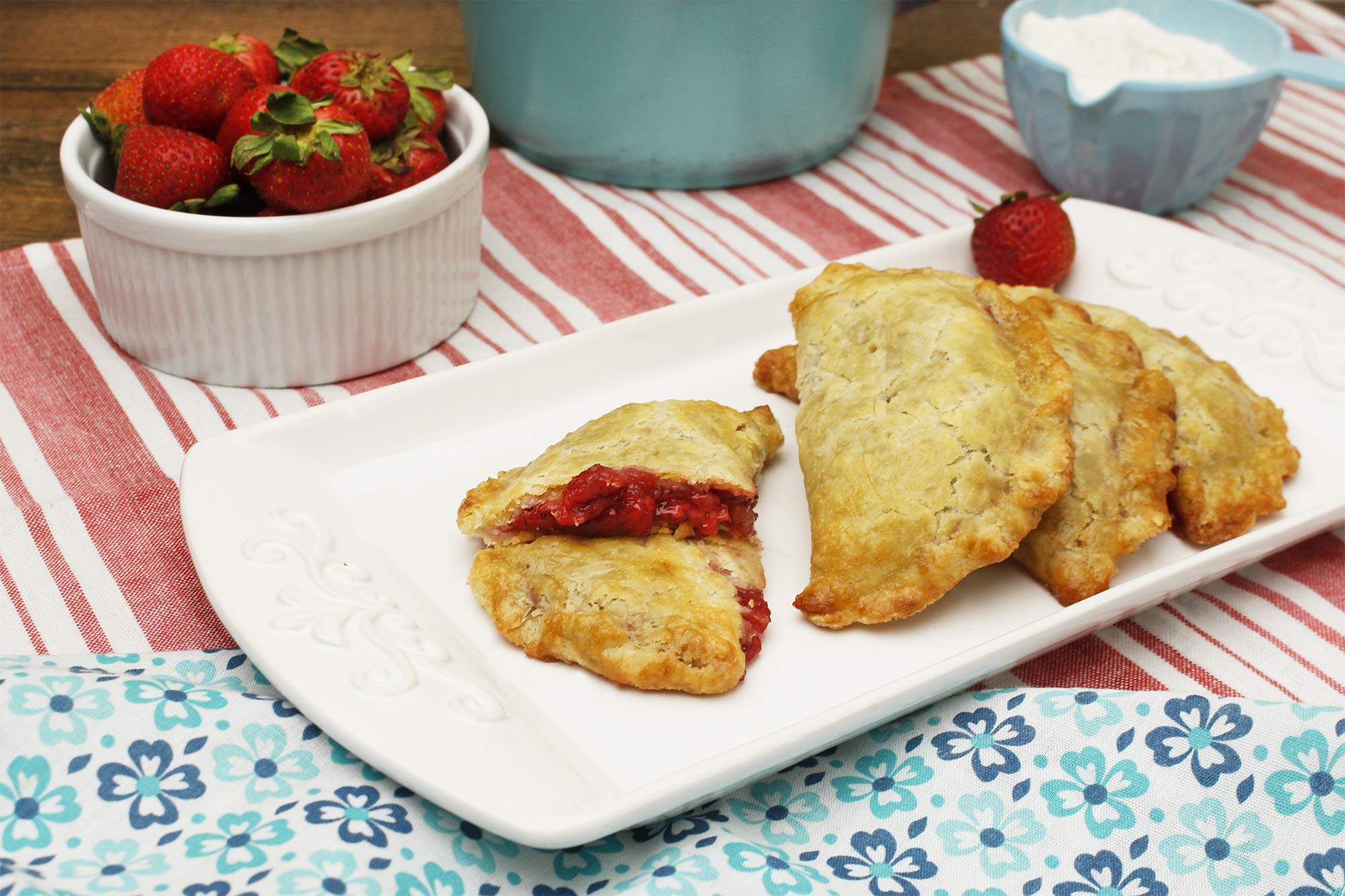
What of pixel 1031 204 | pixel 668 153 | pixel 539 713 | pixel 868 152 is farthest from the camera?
pixel 868 152

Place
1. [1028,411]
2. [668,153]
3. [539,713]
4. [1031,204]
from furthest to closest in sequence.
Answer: [668,153] → [1031,204] → [1028,411] → [539,713]

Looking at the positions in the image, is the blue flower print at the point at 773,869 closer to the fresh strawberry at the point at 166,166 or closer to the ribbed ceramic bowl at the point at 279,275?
the ribbed ceramic bowl at the point at 279,275

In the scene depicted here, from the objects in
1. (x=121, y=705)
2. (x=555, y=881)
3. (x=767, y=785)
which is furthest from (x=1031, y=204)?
(x=121, y=705)

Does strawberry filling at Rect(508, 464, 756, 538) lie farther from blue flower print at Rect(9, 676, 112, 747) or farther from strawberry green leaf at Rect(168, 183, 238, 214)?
strawberry green leaf at Rect(168, 183, 238, 214)

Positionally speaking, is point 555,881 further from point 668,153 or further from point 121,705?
point 668,153

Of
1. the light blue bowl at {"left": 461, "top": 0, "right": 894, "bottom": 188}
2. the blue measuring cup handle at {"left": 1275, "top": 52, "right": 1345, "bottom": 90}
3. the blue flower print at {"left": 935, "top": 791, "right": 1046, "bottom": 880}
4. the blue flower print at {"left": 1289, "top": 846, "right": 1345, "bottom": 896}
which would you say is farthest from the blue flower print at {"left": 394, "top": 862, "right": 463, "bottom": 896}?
the blue measuring cup handle at {"left": 1275, "top": 52, "right": 1345, "bottom": 90}

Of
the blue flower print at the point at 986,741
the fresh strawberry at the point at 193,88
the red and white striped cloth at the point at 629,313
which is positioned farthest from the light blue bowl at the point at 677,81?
the blue flower print at the point at 986,741

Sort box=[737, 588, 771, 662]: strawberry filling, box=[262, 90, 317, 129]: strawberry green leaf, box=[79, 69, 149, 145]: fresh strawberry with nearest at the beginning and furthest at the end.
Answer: box=[737, 588, 771, 662]: strawberry filling, box=[262, 90, 317, 129]: strawberry green leaf, box=[79, 69, 149, 145]: fresh strawberry
